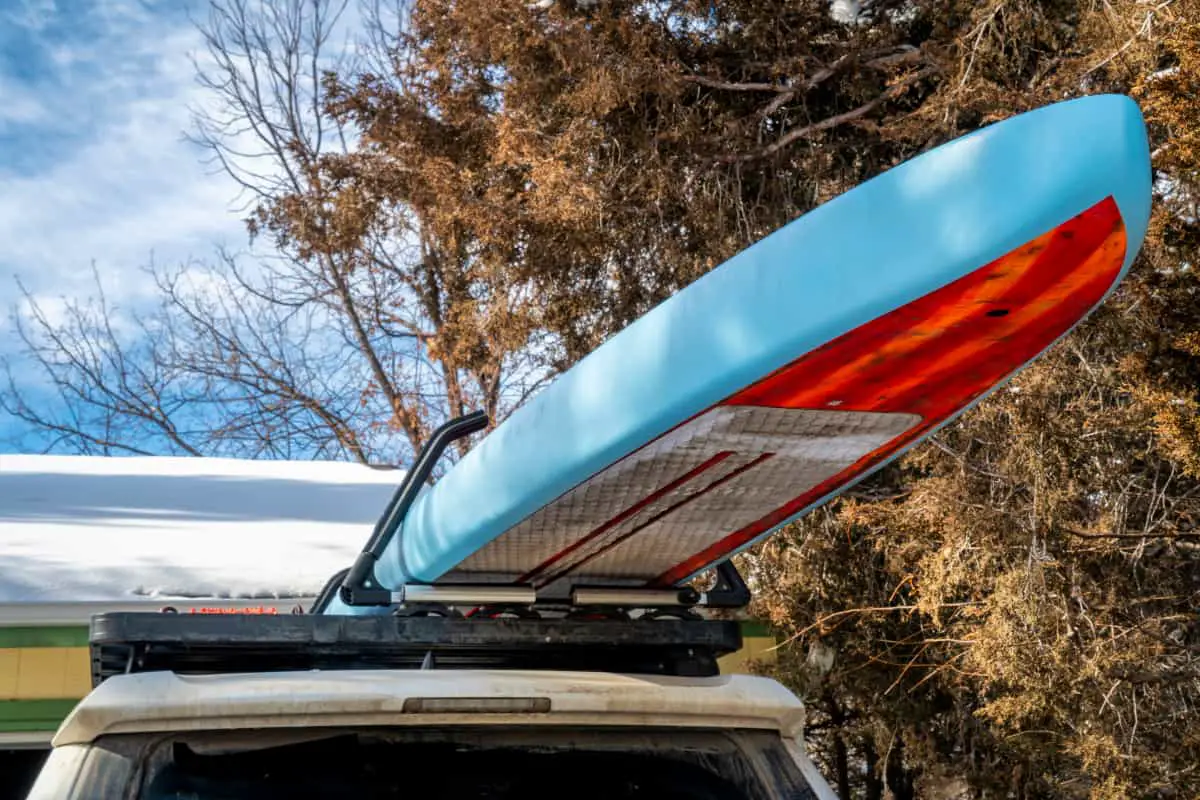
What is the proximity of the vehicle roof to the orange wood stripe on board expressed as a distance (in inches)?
25.3

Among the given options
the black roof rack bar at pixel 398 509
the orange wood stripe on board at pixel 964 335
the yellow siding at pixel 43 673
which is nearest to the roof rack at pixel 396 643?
the black roof rack bar at pixel 398 509

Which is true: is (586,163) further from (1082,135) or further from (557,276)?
(1082,135)

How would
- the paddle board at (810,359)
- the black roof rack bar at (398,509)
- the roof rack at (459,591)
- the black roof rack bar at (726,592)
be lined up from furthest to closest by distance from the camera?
the black roof rack bar at (726,592) < the black roof rack bar at (398,509) < the roof rack at (459,591) < the paddle board at (810,359)

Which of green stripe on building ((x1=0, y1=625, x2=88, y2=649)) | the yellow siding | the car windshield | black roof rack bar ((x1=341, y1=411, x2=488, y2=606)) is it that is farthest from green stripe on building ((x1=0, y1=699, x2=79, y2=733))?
the car windshield

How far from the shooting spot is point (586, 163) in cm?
857

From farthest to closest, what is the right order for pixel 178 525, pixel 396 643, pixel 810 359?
pixel 178 525
pixel 396 643
pixel 810 359

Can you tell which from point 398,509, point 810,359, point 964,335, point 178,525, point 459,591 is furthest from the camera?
point 178,525

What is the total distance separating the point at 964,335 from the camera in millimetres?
2406

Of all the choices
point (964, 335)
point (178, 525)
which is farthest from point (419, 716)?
point (178, 525)

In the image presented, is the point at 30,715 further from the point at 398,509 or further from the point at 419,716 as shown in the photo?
the point at 419,716

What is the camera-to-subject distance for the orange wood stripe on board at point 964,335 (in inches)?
85.8

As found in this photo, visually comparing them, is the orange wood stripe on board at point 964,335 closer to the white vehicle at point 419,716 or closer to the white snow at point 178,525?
the white vehicle at point 419,716

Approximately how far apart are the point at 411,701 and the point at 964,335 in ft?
4.25

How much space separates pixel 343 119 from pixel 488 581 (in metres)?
9.46
